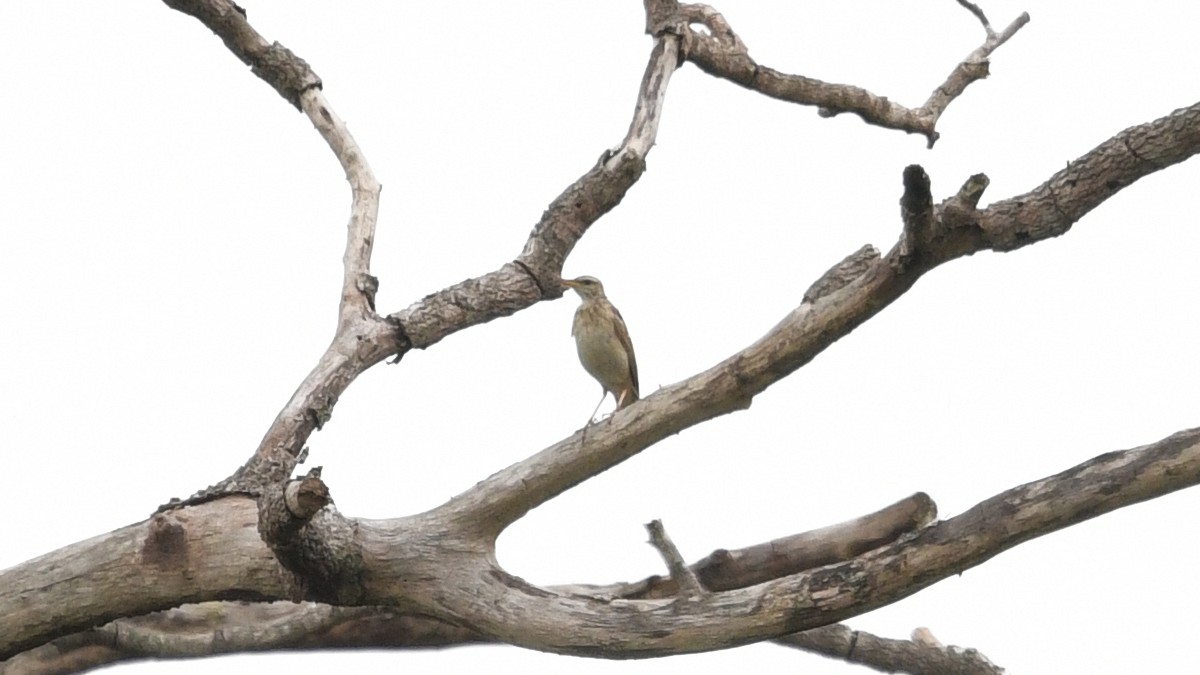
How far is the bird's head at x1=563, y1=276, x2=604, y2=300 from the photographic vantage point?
614cm

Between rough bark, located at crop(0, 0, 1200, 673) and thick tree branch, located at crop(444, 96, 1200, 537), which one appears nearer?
rough bark, located at crop(0, 0, 1200, 673)

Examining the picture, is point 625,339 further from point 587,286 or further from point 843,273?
point 843,273

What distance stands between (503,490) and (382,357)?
1.61m

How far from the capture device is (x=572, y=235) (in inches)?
235

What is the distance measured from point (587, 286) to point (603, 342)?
0.29 metres

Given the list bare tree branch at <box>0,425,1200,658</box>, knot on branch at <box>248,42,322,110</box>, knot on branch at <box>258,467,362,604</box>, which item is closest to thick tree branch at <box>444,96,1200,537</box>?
bare tree branch at <box>0,425,1200,658</box>

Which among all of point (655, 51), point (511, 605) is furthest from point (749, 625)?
point (655, 51)

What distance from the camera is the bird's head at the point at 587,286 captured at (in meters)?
6.14

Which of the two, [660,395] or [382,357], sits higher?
[382,357]

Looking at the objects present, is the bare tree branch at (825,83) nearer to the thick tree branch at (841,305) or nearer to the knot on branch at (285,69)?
the knot on branch at (285,69)

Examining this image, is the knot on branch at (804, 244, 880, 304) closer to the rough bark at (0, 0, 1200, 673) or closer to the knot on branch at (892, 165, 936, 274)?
the rough bark at (0, 0, 1200, 673)

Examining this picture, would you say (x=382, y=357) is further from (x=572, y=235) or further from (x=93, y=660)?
(x=93, y=660)

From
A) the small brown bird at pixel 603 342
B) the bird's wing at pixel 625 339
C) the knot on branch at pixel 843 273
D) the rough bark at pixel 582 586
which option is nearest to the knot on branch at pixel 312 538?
the rough bark at pixel 582 586

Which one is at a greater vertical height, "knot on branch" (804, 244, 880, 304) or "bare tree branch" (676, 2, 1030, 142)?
"bare tree branch" (676, 2, 1030, 142)
